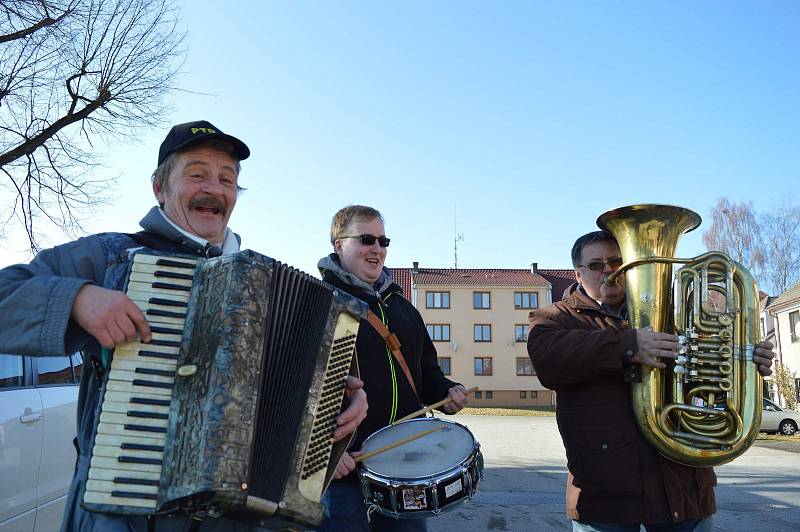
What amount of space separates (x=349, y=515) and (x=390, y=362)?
2.57ft

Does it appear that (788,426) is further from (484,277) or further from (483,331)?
(484,277)

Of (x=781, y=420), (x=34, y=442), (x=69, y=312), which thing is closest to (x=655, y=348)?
(x=69, y=312)

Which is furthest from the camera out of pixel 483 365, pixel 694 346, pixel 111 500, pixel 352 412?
pixel 483 365

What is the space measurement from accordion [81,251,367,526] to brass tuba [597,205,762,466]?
1.82 metres

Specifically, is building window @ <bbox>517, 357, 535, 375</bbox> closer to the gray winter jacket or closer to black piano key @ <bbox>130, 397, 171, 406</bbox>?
the gray winter jacket

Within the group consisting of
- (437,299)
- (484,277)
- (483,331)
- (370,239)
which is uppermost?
(484,277)

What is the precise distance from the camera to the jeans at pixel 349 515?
302cm

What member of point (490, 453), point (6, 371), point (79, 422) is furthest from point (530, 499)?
point (79, 422)

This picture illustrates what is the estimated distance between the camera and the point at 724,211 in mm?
34500

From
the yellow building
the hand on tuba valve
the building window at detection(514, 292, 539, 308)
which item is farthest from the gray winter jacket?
the building window at detection(514, 292, 539, 308)

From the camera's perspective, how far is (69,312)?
71.2 inches

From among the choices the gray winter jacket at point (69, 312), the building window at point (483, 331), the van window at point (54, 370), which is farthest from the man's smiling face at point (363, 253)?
the building window at point (483, 331)

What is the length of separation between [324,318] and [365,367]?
1158 mm

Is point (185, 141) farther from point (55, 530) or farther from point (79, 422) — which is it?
point (55, 530)
